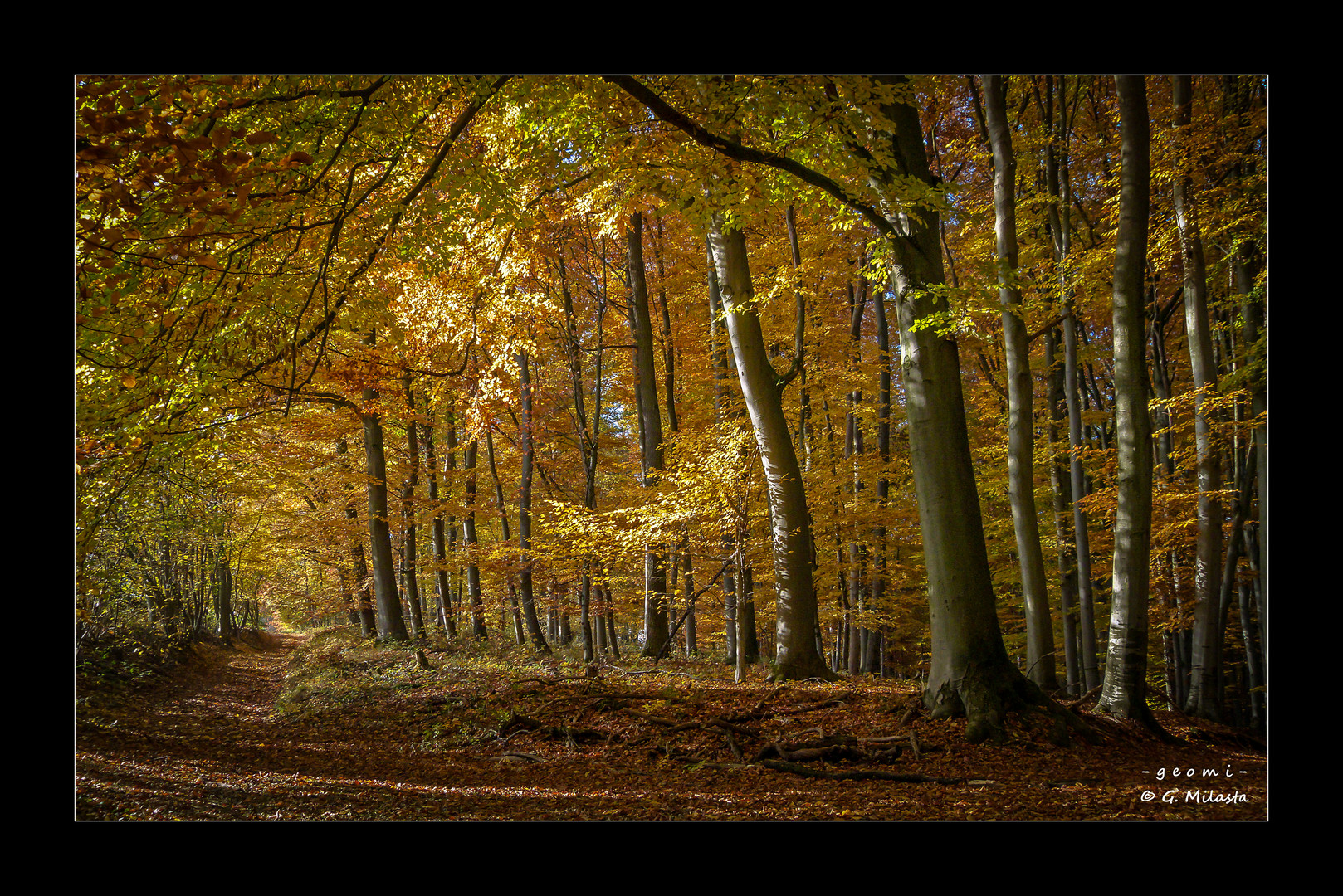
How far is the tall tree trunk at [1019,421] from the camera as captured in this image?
6289 millimetres

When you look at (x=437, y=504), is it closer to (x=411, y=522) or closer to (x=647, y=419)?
(x=411, y=522)

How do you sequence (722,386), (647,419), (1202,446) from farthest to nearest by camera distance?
(722,386)
(647,419)
(1202,446)

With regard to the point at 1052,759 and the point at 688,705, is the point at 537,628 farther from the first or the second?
the point at 1052,759

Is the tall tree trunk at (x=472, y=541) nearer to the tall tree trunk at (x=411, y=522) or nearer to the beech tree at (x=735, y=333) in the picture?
the beech tree at (x=735, y=333)

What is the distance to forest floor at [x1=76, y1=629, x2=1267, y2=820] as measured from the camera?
322 centimetres

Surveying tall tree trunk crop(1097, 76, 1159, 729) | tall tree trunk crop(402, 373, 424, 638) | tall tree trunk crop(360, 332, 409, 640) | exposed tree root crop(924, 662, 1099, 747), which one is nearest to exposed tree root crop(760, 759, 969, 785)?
exposed tree root crop(924, 662, 1099, 747)

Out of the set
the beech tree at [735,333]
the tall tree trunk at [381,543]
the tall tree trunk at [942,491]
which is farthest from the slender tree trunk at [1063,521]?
the tall tree trunk at [381,543]

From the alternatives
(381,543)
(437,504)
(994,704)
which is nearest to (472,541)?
(437,504)

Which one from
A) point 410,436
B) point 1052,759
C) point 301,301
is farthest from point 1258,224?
point 410,436

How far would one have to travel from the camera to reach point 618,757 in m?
4.86

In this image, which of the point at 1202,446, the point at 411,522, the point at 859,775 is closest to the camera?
the point at 859,775

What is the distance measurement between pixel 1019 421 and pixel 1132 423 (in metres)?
1.29

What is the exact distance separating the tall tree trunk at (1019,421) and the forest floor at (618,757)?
1.12m

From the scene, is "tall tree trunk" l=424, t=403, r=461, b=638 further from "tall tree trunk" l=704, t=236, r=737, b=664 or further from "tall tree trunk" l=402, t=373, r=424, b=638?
"tall tree trunk" l=704, t=236, r=737, b=664
